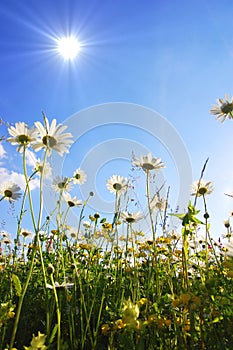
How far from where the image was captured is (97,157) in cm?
369

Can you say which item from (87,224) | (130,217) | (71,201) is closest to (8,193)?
(71,201)

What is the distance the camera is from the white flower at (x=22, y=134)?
4.37ft

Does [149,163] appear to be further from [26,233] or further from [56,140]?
[26,233]

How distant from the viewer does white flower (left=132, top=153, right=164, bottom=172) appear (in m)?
2.11

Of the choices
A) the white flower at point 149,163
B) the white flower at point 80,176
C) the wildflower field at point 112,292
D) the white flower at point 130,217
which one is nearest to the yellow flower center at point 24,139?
the wildflower field at point 112,292

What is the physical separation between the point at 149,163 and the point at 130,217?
40 centimetres

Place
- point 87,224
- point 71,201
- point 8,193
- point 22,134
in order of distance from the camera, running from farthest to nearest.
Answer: point 87,224
point 71,201
point 8,193
point 22,134

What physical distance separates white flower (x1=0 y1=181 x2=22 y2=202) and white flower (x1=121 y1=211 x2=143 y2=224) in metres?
0.72

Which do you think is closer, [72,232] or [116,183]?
[116,183]

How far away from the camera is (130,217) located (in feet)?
7.23

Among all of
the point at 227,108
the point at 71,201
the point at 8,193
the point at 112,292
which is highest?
the point at 227,108

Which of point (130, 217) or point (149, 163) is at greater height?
point (149, 163)

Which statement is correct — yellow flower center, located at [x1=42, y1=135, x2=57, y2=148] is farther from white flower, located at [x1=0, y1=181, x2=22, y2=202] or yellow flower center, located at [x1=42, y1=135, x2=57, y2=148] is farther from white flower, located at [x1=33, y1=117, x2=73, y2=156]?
white flower, located at [x1=0, y1=181, x2=22, y2=202]

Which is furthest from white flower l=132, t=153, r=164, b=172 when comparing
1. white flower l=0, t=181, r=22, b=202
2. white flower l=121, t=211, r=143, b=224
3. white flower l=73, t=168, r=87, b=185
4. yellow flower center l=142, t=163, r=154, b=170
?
white flower l=0, t=181, r=22, b=202
